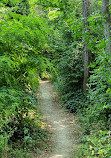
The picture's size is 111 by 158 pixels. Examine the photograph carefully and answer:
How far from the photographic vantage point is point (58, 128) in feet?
30.9

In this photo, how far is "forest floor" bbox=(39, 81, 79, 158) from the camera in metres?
7.15

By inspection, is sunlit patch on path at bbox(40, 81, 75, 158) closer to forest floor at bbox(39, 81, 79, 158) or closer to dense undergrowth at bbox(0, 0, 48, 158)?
forest floor at bbox(39, 81, 79, 158)

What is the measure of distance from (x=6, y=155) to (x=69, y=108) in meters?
6.47

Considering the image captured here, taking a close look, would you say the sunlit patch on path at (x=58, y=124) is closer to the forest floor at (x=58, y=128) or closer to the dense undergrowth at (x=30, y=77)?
the forest floor at (x=58, y=128)

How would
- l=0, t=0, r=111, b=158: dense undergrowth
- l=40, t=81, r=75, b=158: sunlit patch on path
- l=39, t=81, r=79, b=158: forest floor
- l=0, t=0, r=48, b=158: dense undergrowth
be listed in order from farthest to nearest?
l=40, t=81, r=75, b=158: sunlit patch on path < l=39, t=81, r=79, b=158: forest floor < l=0, t=0, r=48, b=158: dense undergrowth < l=0, t=0, r=111, b=158: dense undergrowth

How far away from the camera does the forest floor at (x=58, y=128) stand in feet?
23.5

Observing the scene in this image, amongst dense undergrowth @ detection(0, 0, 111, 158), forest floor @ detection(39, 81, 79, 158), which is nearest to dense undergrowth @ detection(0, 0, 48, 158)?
dense undergrowth @ detection(0, 0, 111, 158)

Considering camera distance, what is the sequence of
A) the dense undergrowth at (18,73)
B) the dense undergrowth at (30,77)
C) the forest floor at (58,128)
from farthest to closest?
1. the forest floor at (58,128)
2. the dense undergrowth at (18,73)
3. the dense undergrowth at (30,77)

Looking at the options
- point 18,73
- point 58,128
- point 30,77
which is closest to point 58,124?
point 58,128

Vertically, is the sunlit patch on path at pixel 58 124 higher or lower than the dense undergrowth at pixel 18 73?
lower

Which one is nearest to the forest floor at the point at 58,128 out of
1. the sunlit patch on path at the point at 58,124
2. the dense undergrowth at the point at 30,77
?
the sunlit patch on path at the point at 58,124

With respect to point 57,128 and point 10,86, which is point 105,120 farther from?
point 10,86

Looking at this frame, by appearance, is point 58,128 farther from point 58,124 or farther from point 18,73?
point 18,73

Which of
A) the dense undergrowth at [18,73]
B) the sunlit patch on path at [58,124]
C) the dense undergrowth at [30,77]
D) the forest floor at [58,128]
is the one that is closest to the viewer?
the dense undergrowth at [30,77]
